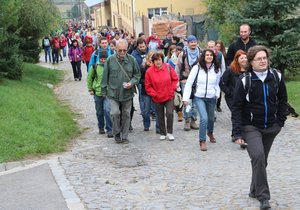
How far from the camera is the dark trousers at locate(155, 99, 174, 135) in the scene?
34.3 ft

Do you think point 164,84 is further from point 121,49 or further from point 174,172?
point 174,172

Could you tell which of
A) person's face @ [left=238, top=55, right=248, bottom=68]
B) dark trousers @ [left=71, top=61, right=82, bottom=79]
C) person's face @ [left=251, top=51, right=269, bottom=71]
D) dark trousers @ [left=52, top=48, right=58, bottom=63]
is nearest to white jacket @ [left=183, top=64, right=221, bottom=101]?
person's face @ [left=238, top=55, right=248, bottom=68]

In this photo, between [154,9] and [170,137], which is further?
[154,9]

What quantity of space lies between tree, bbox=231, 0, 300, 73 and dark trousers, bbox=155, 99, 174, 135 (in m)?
5.94

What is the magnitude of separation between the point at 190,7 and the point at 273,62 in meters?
34.3

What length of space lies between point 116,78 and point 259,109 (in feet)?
14.4

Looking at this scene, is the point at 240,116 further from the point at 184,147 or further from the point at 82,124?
the point at 82,124

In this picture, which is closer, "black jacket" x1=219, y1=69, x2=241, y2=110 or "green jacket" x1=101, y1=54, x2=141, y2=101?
"black jacket" x1=219, y1=69, x2=241, y2=110

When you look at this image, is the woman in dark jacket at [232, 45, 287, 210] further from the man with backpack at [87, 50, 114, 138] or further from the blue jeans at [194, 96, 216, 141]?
the man with backpack at [87, 50, 114, 138]

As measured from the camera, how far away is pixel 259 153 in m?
6.08

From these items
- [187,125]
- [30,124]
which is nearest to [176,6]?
[187,125]

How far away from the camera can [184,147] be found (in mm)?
9836

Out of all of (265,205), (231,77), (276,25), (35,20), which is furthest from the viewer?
(35,20)

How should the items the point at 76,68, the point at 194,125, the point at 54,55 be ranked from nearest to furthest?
the point at 194,125 → the point at 76,68 → the point at 54,55
